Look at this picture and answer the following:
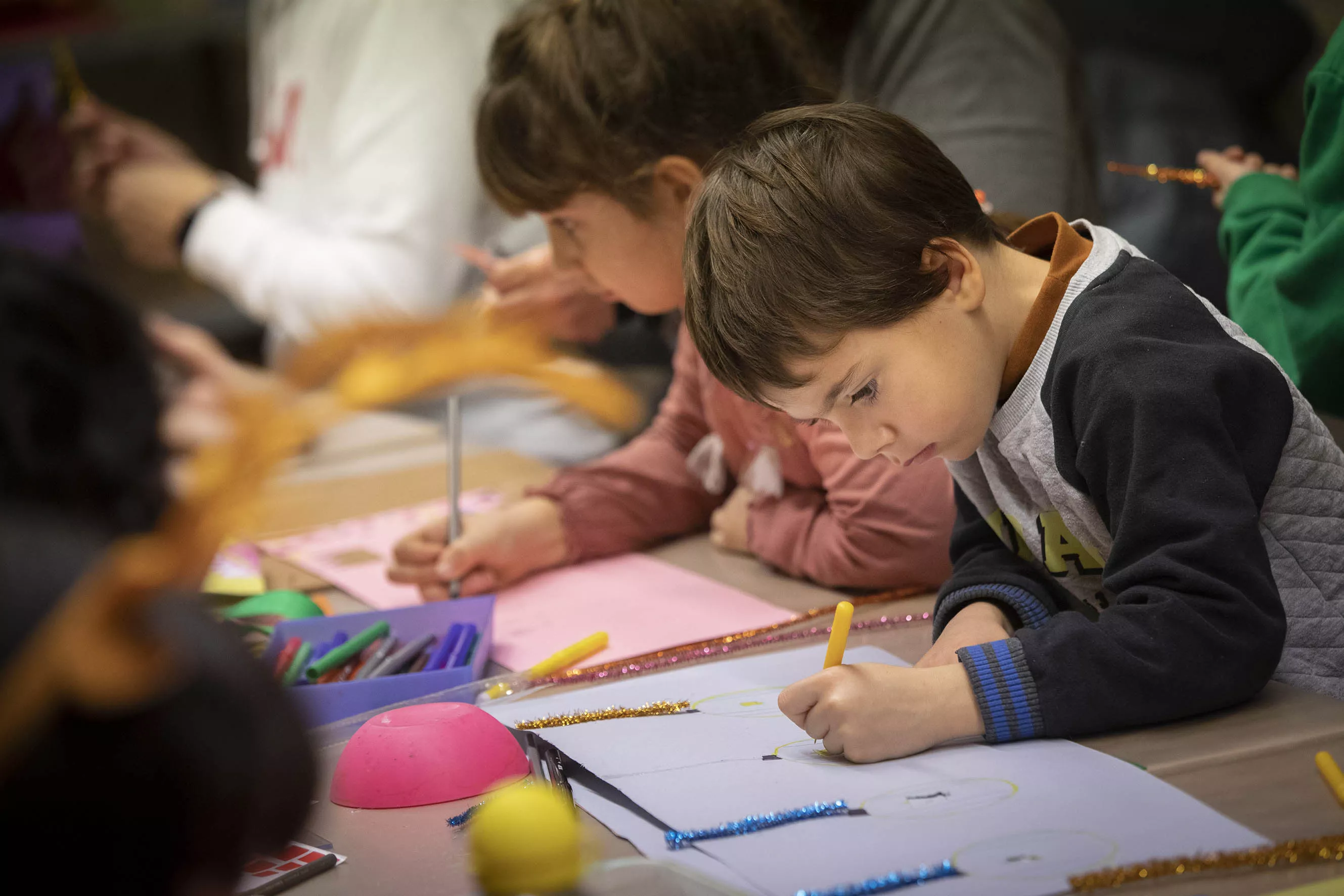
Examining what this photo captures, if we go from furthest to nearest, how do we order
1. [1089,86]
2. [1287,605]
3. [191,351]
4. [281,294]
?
[1089,86] < [281,294] < [1287,605] < [191,351]

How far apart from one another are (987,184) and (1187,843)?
81cm

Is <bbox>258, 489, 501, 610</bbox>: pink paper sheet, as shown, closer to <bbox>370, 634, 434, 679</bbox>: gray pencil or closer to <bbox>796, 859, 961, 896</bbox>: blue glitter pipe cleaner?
<bbox>370, 634, 434, 679</bbox>: gray pencil

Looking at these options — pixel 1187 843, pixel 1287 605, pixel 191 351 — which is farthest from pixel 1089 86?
pixel 191 351

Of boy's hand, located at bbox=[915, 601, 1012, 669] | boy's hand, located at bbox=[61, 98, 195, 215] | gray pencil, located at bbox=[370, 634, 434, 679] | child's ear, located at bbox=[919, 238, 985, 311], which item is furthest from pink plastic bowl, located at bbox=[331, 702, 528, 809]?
boy's hand, located at bbox=[61, 98, 195, 215]

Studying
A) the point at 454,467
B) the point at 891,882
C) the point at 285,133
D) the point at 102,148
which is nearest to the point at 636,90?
the point at 454,467

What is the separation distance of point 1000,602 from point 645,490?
47cm

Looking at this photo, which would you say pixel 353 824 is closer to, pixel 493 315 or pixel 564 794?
pixel 564 794

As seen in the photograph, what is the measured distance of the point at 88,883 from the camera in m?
0.30

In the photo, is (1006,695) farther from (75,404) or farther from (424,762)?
(75,404)

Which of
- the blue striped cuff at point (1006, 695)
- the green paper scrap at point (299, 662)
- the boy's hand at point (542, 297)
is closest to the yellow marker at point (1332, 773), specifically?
the blue striped cuff at point (1006, 695)

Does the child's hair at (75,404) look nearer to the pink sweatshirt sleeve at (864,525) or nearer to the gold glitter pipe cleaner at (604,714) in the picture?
the gold glitter pipe cleaner at (604,714)

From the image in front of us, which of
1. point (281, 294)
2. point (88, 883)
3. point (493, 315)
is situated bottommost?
point (281, 294)

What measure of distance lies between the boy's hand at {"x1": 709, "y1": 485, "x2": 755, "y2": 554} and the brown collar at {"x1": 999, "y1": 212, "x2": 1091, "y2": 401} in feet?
1.28

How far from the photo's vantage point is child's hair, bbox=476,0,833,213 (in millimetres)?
980
